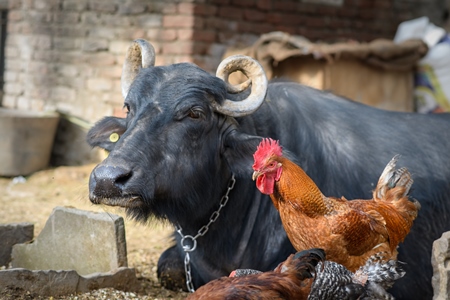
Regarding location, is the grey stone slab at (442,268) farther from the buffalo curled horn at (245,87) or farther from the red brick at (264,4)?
the red brick at (264,4)

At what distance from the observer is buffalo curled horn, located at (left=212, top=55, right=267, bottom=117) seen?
4.55 metres

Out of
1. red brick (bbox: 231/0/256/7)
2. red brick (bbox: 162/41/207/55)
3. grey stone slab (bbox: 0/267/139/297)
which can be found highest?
red brick (bbox: 231/0/256/7)

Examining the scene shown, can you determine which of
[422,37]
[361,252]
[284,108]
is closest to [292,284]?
[361,252]

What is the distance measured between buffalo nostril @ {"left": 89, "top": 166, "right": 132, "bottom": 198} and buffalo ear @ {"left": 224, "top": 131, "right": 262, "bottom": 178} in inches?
31.5

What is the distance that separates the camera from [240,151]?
14.9 feet

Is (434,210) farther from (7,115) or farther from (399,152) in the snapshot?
(7,115)

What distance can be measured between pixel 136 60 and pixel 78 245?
131cm

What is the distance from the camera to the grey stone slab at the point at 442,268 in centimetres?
346

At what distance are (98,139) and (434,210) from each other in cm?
227

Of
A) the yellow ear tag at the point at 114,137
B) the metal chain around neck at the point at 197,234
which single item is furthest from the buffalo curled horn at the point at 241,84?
the metal chain around neck at the point at 197,234

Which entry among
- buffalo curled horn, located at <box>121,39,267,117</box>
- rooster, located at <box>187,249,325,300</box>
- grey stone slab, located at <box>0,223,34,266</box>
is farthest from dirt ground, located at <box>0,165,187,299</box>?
rooster, located at <box>187,249,325,300</box>

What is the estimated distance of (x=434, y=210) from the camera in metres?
5.05

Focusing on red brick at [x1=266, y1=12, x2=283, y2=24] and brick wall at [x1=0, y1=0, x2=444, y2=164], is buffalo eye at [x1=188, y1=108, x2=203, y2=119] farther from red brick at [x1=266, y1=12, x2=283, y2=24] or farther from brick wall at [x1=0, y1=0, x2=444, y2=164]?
red brick at [x1=266, y1=12, x2=283, y2=24]

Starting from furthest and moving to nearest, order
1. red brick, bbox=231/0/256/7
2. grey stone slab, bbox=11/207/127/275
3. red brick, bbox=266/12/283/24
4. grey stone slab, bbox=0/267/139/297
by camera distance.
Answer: red brick, bbox=266/12/283/24 < red brick, bbox=231/0/256/7 < grey stone slab, bbox=11/207/127/275 < grey stone slab, bbox=0/267/139/297
